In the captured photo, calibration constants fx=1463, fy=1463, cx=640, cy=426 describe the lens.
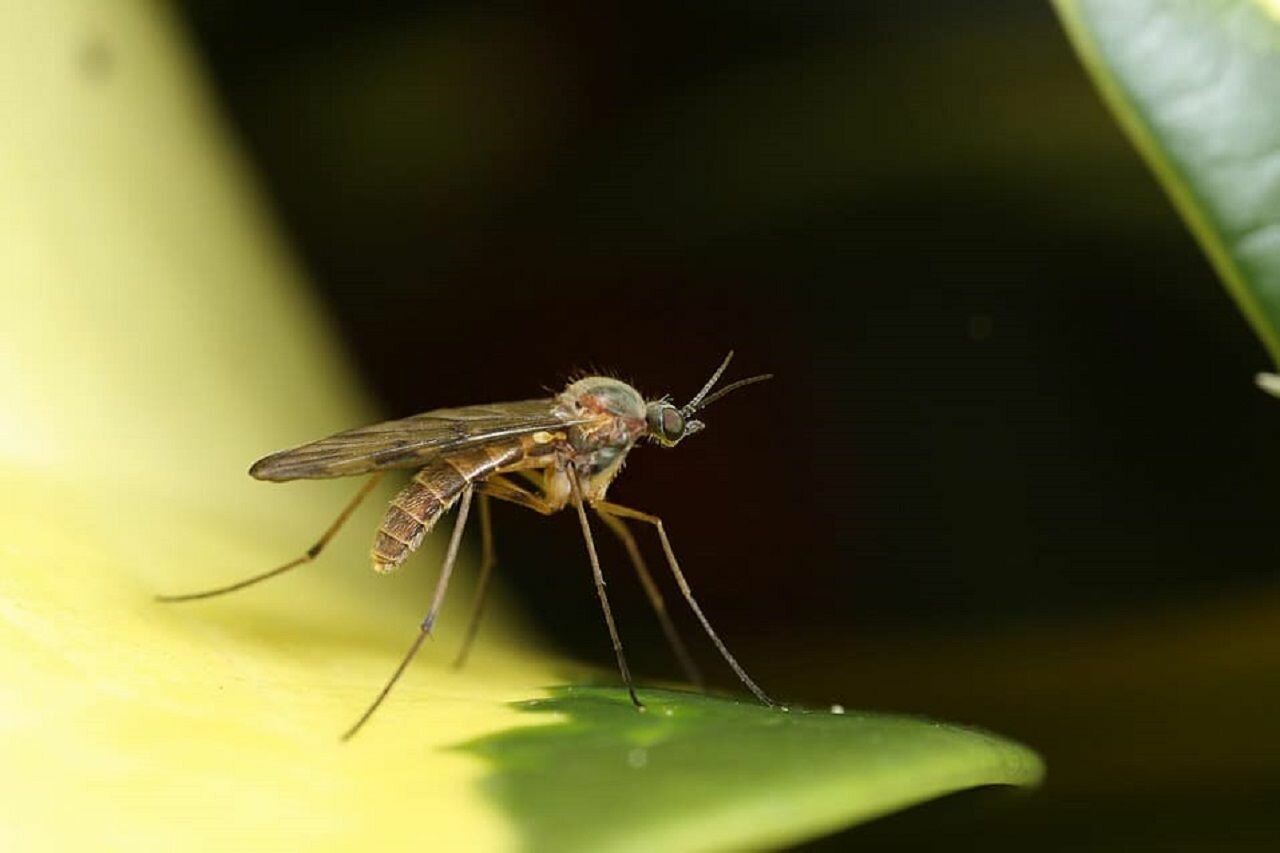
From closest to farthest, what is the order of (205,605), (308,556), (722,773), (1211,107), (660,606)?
(722,773), (1211,107), (205,605), (308,556), (660,606)

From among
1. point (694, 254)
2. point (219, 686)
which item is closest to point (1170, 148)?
point (219, 686)

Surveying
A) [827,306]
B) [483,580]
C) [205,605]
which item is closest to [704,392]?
[827,306]

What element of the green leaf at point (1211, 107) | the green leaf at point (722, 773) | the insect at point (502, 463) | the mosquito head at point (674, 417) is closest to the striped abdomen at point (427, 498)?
the insect at point (502, 463)

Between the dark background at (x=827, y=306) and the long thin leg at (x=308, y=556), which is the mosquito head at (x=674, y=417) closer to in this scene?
the dark background at (x=827, y=306)

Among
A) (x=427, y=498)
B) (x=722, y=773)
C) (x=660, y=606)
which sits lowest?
(x=722, y=773)

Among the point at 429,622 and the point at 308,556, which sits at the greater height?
the point at 308,556

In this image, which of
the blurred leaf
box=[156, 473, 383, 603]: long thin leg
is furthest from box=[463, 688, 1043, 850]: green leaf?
box=[156, 473, 383, 603]: long thin leg

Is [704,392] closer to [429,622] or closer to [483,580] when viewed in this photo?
[483,580]
